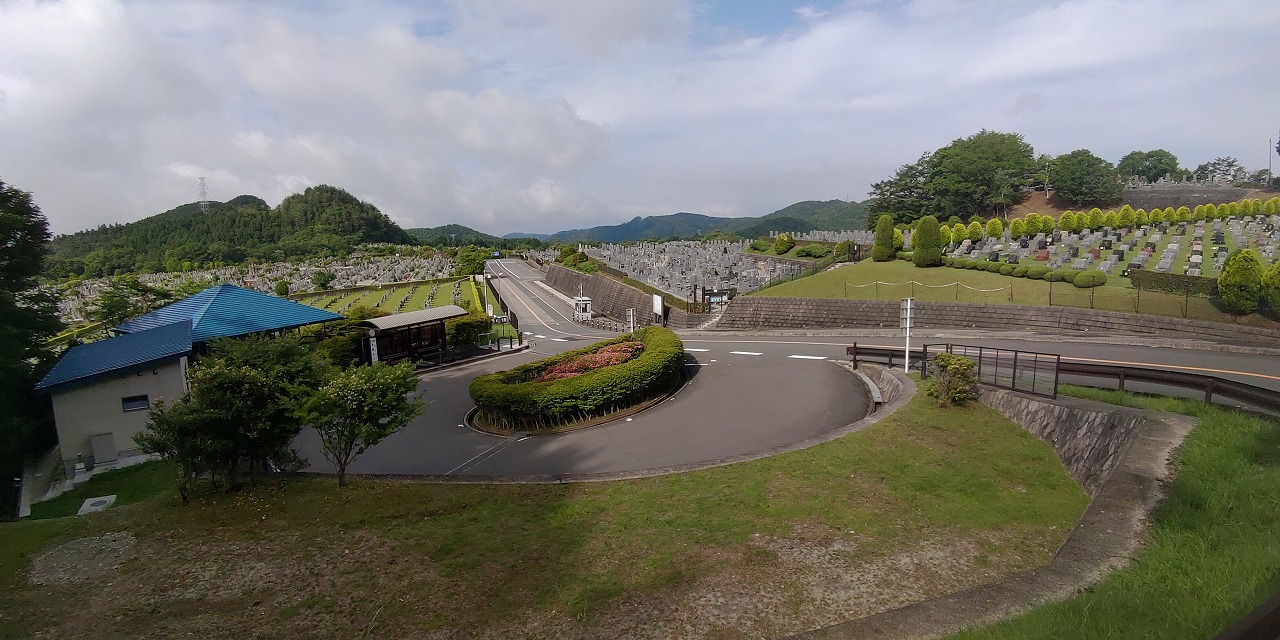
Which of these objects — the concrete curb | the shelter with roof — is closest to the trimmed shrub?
the concrete curb

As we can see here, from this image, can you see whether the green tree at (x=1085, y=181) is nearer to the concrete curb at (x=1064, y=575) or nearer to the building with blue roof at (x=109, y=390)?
the concrete curb at (x=1064, y=575)

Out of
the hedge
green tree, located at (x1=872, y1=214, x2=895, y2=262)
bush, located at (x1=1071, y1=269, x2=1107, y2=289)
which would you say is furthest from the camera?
green tree, located at (x1=872, y1=214, x2=895, y2=262)

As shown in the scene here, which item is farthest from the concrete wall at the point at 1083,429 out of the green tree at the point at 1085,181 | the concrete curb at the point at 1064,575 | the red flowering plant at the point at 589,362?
the green tree at the point at 1085,181

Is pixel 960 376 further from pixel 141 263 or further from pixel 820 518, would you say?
pixel 141 263

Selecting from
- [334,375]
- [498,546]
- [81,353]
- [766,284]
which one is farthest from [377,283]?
[498,546]

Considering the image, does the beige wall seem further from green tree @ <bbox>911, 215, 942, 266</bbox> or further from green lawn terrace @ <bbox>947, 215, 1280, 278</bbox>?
green lawn terrace @ <bbox>947, 215, 1280, 278</bbox>

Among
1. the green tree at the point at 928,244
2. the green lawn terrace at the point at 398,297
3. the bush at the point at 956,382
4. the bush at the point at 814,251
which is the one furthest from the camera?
the bush at the point at 814,251
